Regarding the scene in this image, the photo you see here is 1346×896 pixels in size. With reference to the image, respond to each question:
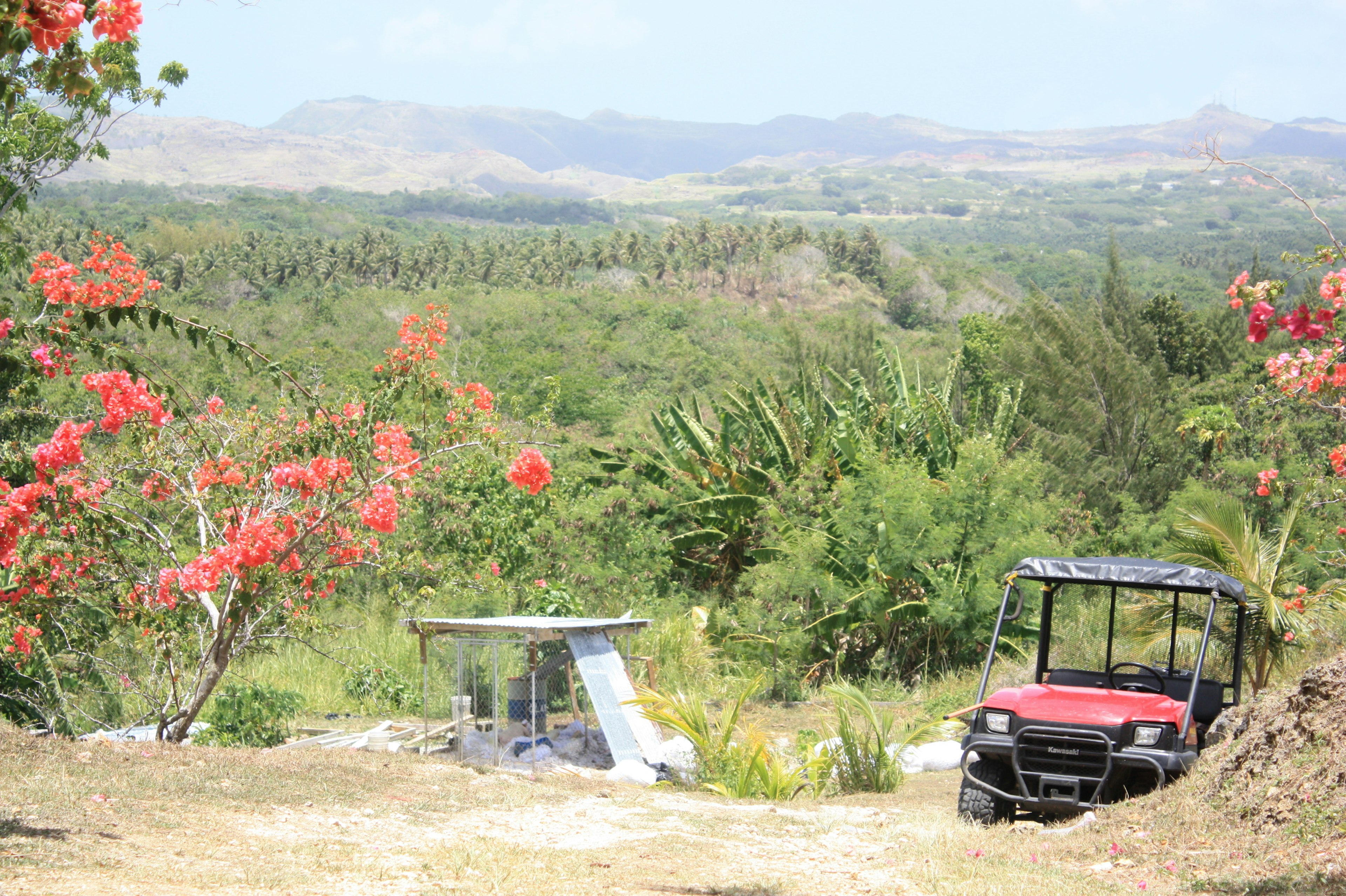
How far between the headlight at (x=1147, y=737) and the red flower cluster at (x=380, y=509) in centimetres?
528

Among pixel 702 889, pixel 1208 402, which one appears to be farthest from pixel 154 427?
pixel 1208 402

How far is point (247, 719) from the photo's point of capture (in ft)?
35.9

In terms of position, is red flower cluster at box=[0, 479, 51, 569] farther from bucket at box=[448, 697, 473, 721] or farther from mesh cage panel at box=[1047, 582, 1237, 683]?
mesh cage panel at box=[1047, 582, 1237, 683]

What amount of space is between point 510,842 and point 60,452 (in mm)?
3702

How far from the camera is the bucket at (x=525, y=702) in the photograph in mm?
11500

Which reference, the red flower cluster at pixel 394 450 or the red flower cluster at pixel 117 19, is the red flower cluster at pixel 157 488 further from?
the red flower cluster at pixel 117 19

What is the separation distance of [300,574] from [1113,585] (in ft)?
19.9

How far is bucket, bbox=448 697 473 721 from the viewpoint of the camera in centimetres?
1036

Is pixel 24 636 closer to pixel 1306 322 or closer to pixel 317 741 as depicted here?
pixel 317 741

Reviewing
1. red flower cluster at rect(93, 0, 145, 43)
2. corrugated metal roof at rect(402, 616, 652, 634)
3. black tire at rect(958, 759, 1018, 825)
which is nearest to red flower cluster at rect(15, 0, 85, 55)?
red flower cluster at rect(93, 0, 145, 43)

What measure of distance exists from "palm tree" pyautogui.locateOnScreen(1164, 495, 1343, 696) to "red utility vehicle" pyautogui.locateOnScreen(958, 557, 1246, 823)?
3.42m

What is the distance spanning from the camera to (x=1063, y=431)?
22266mm

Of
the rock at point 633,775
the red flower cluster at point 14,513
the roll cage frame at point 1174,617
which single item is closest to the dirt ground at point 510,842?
the roll cage frame at point 1174,617

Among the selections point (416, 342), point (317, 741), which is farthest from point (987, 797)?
point (317, 741)
